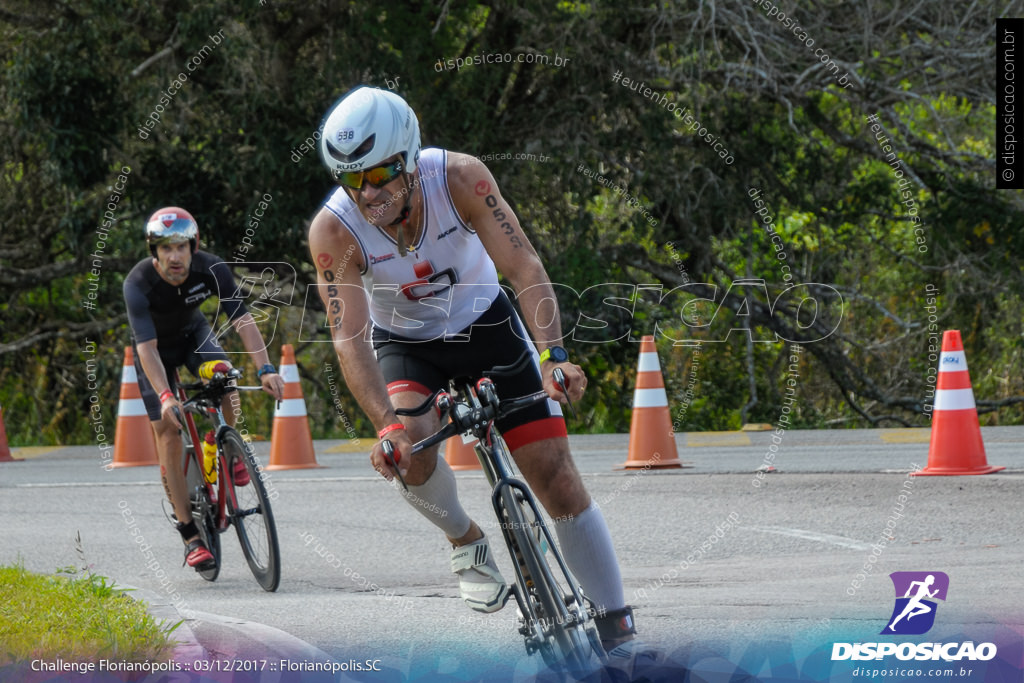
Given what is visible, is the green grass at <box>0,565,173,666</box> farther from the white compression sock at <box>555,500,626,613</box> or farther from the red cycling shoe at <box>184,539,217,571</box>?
the white compression sock at <box>555,500,626,613</box>

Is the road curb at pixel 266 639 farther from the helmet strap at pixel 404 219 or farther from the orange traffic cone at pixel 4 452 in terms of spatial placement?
the orange traffic cone at pixel 4 452

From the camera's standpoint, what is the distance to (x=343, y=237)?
471 cm

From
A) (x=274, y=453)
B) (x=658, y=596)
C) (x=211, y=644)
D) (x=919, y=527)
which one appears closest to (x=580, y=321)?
(x=274, y=453)

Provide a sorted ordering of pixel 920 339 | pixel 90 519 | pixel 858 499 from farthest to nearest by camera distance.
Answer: pixel 920 339
pixel 90 519
pixel 858 499

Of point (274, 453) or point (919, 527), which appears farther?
point (274, 453)

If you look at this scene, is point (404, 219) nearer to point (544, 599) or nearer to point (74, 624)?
point (544, 599)

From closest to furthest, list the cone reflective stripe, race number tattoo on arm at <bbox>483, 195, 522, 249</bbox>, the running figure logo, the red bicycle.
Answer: race number tattoo on arm at <bbox>483, 195, 522, 249</bbox>, the running figure logo, the red bicycle, the cone reflective stripe

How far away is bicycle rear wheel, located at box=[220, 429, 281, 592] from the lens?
23.4 feet

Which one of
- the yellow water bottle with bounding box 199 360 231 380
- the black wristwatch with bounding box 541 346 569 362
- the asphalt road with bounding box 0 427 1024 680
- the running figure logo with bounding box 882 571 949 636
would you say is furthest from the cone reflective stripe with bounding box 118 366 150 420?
the black wristwatch with bounding box 541 346 569 362

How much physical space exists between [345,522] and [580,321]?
6715 millimetres

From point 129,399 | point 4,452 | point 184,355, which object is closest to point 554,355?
point 184,355

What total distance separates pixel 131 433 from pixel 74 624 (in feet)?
24.2

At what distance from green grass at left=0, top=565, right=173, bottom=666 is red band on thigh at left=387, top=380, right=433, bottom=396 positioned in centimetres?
120

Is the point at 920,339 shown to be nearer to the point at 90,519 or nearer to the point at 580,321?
the point at 580,321
